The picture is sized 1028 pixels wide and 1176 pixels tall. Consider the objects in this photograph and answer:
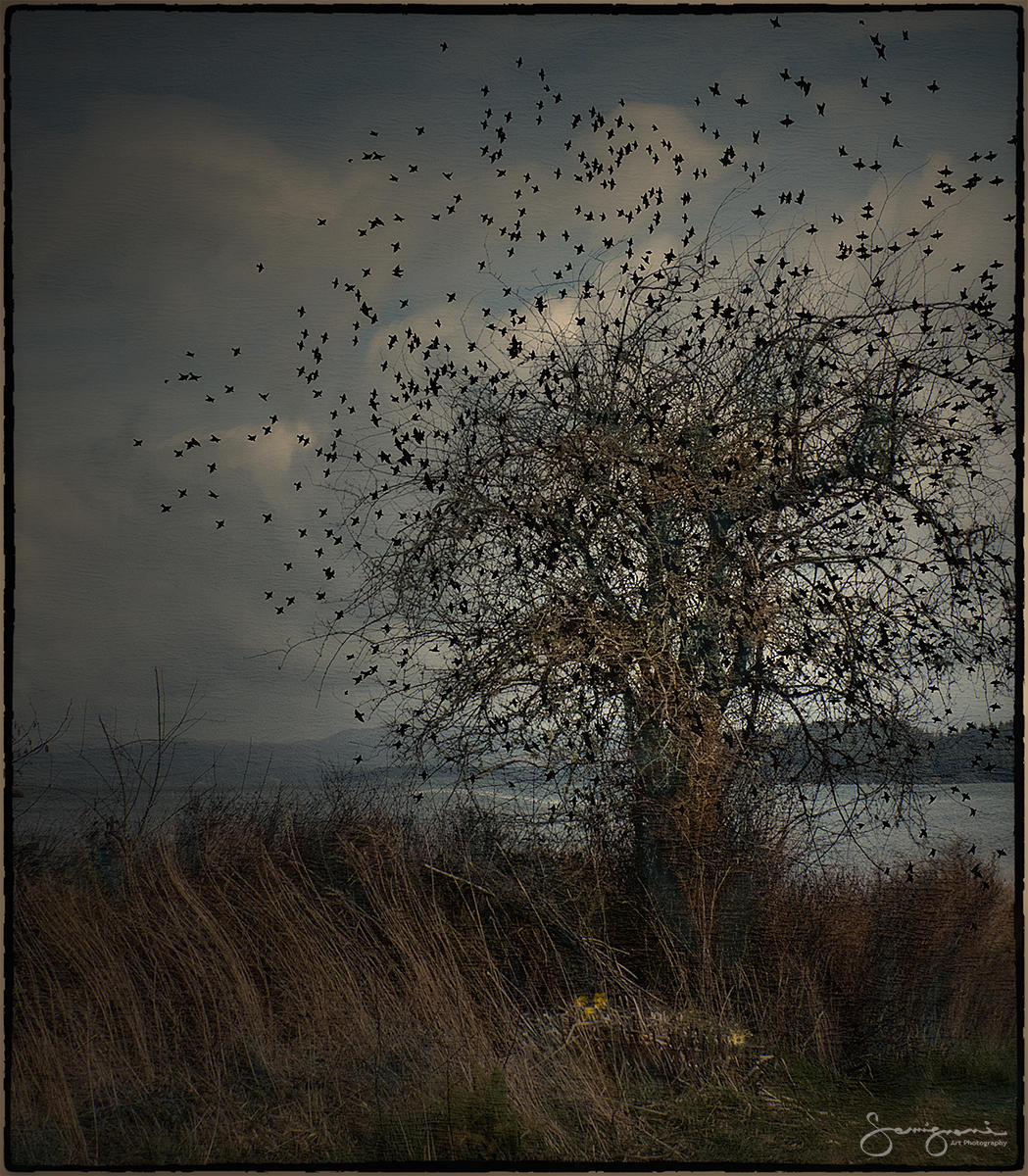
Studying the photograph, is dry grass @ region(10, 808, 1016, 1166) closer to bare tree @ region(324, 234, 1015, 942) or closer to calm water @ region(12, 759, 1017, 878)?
calm water @ region(12, 759, 1017, 878)

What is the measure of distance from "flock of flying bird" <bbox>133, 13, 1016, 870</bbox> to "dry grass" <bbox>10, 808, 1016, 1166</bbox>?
62 cm

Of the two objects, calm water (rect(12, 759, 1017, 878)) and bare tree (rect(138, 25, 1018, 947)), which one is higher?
bare tree (rect(138, 25, 1018, 947))

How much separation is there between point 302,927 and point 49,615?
1083 mm

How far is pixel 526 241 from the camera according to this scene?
283 cm

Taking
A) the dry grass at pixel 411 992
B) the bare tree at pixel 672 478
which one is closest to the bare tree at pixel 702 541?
the bare tree at pixel 672 478

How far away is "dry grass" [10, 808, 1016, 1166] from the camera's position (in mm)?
2594

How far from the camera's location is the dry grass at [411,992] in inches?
102

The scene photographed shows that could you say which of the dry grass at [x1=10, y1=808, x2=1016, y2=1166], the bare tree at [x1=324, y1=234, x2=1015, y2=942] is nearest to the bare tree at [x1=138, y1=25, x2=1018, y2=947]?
the bare tree at [x1=324, y1=234, x2=1015, y2=942]

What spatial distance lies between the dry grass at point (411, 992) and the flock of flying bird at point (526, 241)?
62 cm

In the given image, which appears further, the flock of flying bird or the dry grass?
the flock of flying bird

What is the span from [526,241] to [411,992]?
2065 mm

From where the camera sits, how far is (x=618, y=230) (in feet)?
9.22

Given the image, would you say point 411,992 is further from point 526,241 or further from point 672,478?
point 526,241

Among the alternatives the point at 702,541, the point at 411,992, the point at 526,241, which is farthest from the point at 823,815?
the point at 526,241
